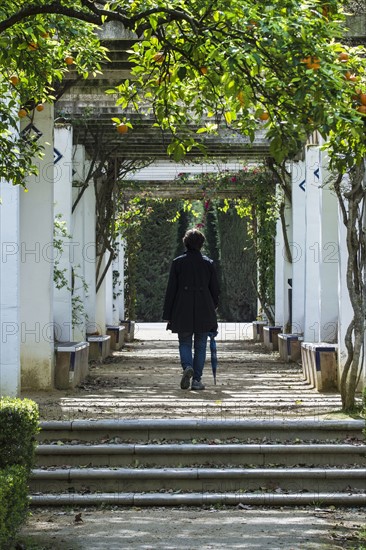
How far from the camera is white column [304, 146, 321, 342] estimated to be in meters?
15.2

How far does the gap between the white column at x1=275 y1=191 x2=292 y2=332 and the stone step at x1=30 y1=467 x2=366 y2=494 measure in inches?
422

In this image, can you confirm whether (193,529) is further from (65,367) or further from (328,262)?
(328,262)

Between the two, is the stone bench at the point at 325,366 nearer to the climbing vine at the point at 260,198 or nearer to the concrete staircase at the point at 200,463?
the concrete staircase at the point at 200,463

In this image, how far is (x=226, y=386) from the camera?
1357 centimetres

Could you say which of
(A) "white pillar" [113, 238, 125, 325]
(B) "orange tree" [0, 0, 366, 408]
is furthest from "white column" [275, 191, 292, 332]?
(B) "orange tree" [0, 0, 366, 408]

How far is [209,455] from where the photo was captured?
8742 millimetres

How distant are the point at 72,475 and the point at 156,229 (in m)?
31.9

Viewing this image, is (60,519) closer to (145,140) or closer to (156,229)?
(145,140)

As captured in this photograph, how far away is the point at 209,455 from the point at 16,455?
2.39 m

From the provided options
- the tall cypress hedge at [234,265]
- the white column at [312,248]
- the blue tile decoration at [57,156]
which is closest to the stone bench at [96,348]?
the white column at [312,248]

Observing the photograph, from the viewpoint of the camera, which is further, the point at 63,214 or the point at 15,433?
the point at 63,214

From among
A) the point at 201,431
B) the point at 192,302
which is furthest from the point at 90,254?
the point at 201,431

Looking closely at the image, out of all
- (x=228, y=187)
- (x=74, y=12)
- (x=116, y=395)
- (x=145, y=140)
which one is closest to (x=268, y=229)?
(x=228, y=187)

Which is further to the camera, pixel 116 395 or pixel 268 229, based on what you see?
pixel 268 229
